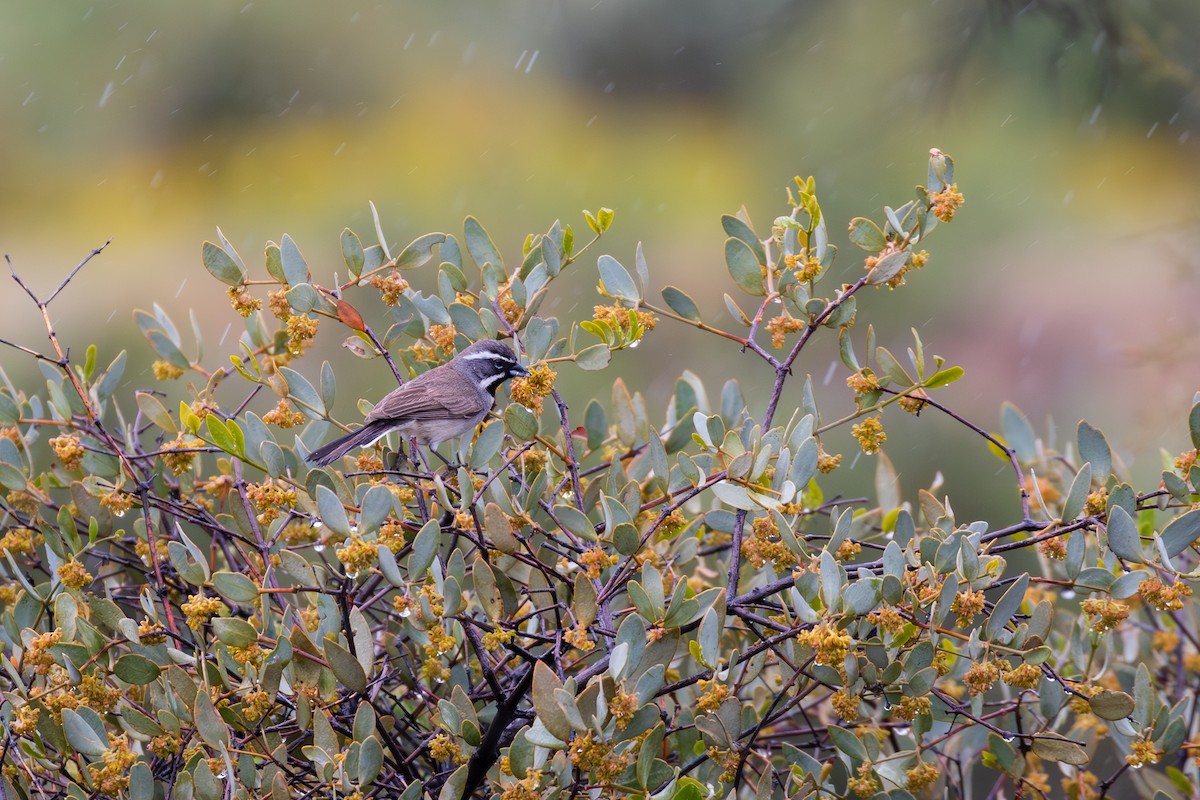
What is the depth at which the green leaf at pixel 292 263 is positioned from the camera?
213 cm

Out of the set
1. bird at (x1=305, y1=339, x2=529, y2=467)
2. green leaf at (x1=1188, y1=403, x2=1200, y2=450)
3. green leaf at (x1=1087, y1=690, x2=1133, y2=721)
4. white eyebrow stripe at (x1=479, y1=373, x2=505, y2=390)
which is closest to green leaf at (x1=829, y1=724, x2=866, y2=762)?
green leaf at (x1=1087, y1=690, x2=1133, y2=721)

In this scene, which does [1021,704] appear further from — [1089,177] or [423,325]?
[1089,177]

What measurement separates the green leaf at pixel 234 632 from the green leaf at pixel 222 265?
0.74 meters

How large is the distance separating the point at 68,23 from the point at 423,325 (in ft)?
30.7

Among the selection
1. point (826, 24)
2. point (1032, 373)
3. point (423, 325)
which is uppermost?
point (826, 24)

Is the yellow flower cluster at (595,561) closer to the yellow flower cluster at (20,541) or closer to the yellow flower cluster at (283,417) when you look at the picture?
the yellow flower cluster at (283,417)

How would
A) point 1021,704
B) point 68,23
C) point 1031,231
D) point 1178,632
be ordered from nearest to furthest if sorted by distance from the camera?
point 1021,704, point 1178,632, point 1031,231, point 68,23

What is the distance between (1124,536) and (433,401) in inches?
72.3

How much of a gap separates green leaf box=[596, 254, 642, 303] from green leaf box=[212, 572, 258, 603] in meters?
0.86

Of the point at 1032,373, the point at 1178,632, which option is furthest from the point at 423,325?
the point at 1032,373

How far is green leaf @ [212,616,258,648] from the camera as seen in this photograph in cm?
164

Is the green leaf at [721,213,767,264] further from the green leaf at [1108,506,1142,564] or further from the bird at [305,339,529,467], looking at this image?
the green leaf at [1108,506,1142,564]

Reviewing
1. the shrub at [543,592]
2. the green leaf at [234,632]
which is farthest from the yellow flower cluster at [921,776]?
the green leaf at [234,632]

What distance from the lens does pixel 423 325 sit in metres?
2.27
